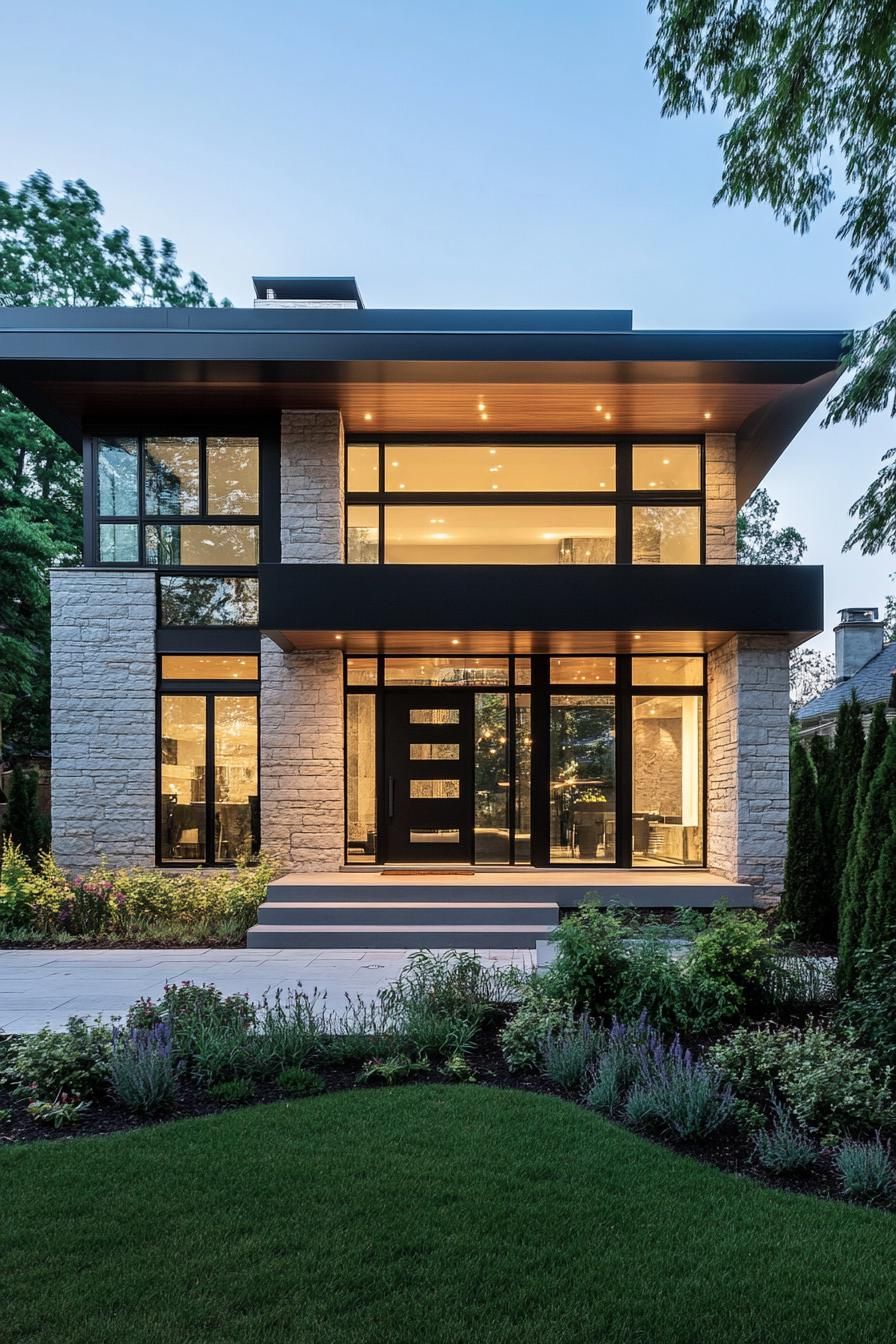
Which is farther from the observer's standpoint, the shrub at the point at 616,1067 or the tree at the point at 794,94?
the shrub at the point at 616,1067

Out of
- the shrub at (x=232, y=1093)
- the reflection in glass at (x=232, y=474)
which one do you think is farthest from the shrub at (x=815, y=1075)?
the reflection in glass at (x=232, y=474)

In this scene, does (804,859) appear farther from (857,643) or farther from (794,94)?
(857,643)

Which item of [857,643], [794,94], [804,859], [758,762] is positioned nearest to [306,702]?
[758,762]

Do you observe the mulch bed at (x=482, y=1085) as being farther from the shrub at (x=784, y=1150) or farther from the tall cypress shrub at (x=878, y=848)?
the tall cypress shrub at (x=878, y=848)

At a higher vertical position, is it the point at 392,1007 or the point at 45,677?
the point at 45,677

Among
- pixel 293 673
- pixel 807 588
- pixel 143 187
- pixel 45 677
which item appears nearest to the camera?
pixel 807 588

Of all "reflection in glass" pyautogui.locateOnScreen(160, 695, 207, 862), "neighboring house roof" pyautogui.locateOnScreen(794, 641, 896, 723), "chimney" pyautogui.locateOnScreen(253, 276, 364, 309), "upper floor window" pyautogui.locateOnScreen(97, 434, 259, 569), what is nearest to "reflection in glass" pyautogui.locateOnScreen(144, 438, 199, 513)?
"upper floor window" pyautogui.locateOnScreen(97, 434, 259, 569)

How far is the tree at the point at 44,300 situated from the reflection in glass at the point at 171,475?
16.6 feet

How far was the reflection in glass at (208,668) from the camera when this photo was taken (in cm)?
1130

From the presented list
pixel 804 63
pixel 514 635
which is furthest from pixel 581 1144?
pixel 514 635

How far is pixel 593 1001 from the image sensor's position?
555cm

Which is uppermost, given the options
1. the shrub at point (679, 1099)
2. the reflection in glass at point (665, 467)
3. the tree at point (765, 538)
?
the tree at point (765, 538)

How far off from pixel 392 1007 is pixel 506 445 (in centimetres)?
818

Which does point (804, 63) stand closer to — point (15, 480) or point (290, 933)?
point (290, 933)
